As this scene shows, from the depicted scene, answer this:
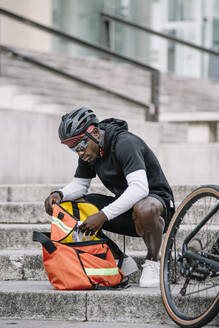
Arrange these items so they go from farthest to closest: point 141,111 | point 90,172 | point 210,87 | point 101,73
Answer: point 210,87 < point 101,73 < point 141,111 < point 90,172

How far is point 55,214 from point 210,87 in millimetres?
8734

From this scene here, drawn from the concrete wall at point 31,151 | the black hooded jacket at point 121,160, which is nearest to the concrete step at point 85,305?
the black hooded jacket at point 121,160

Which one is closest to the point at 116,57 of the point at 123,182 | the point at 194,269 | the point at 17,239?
the point at 17,239

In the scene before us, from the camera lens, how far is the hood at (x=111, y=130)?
→ 4523mm

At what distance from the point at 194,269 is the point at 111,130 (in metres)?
1.18

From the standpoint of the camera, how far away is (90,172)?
4.86m

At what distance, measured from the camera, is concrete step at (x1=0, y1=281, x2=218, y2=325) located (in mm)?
4164

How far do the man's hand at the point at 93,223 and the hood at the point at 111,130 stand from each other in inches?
19.0

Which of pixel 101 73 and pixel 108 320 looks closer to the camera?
pixel 108 320

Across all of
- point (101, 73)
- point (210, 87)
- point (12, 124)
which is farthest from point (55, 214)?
point (210, 87)

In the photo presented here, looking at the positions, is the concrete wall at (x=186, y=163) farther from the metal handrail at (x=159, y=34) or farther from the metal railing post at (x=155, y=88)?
the metal handrail at (x=159, y=34)

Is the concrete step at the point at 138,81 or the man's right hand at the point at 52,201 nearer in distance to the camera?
the man's right hand at the point at 52,201

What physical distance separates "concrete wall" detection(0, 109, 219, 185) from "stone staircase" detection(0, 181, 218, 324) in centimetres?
222

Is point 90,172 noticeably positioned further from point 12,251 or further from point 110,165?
point 12,251
